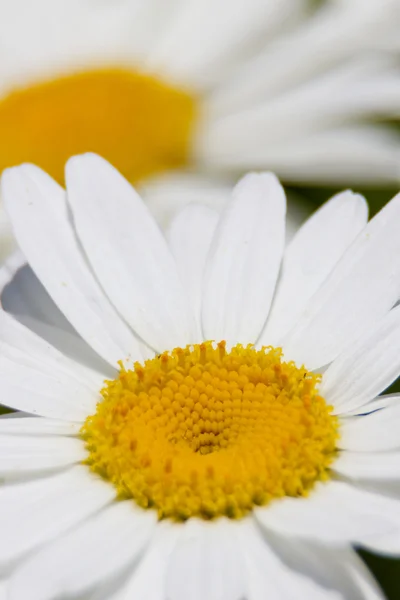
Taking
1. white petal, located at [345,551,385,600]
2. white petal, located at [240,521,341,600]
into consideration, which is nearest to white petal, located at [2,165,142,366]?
white petal, located at [240,521,341,600]

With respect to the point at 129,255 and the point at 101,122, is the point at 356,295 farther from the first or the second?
the point at 101,122

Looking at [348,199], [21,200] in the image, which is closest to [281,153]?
[348,199]

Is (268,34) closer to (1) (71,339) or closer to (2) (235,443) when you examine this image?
(1) (71,339)

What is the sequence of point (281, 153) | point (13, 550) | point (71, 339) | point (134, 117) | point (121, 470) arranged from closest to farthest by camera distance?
point (13, 550) → point (121, 470) → point (71, 339) → point (281, 153) → point (134, 117)

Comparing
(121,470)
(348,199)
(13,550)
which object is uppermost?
(348,199)

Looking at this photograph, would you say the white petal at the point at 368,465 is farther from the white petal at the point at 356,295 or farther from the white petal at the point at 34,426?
the white petal at the point at 34,426

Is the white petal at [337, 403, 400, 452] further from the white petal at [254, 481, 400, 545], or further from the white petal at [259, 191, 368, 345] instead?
the white petal at [259, 191, 368, 345]

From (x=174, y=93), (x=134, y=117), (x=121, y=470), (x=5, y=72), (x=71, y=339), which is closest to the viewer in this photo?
(x=121, y=470)

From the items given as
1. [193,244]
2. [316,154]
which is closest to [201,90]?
[316,154]
